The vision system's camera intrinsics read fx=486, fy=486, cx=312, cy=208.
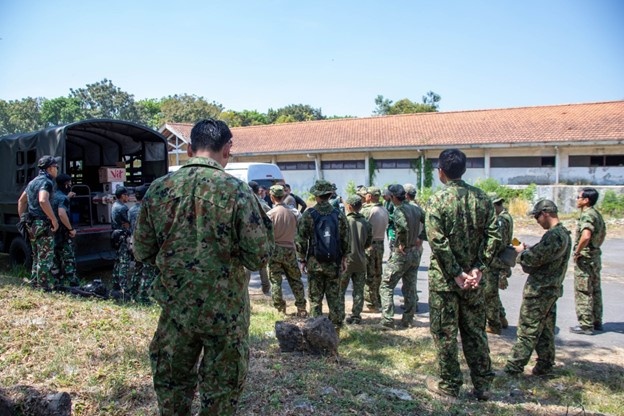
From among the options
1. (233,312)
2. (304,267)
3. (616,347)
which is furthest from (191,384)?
(616,347)

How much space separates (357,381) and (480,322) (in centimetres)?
109

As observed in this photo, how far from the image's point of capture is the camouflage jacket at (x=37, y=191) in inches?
Result: 239

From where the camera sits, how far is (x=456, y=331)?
3908 mm

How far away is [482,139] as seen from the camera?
2098 centimetres

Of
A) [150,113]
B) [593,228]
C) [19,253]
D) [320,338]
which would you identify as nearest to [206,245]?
[320,338]

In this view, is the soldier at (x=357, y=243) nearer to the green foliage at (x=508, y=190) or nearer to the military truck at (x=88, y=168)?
the military truck at (x=88, y=168)

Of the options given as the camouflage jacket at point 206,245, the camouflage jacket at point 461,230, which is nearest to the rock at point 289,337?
the camouflage jacket at point 461,230

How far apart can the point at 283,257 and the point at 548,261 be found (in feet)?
10.8

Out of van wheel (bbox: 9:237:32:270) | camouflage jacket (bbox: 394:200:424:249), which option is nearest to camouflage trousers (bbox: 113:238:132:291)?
van wheel (bbox: 9:237:32:270)

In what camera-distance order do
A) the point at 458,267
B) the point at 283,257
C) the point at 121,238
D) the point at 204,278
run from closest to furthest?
the point at 204,278 < the point at 458,267 < the point at 283,257 < the point at 121,238

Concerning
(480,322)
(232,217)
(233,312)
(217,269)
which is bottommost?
(480,322)

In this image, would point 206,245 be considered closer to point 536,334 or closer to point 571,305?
point 536,334

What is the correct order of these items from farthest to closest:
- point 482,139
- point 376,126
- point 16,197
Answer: point 376,126 → point 482,139 → point 16,197

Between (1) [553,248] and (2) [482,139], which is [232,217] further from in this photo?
(2) [482,139]
